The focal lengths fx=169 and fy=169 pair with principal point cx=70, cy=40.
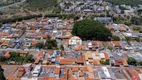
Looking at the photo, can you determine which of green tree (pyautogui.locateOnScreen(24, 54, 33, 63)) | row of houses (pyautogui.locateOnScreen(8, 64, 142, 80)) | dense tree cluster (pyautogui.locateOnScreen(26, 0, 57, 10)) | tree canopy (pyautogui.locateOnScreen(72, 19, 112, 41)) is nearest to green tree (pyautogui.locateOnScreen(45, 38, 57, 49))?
green tree (pyautogui.locateOnScreen(24, 54, 33, 63))

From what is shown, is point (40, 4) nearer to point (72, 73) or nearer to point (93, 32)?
point (93, 32)

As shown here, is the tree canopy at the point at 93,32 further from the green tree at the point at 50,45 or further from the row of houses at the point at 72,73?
the row of houses at the point at 72,73

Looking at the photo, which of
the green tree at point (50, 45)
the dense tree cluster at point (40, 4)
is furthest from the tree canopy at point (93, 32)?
the dense tree cluster at point (40, 4)

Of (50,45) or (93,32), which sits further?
(93,32)

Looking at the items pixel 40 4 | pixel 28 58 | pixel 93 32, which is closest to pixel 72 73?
pixel 28 58

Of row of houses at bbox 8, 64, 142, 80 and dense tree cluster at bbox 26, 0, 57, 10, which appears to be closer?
row of houses at bbox 8, 64, 142, 80

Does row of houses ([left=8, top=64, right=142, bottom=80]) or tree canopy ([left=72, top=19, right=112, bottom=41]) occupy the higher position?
tree canopy ([left=72, top=19, right=112, bottom=41])

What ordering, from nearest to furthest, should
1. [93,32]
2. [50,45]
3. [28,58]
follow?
[28,58], [50,45], [93,32]

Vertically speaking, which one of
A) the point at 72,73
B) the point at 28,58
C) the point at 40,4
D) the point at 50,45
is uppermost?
the point at 40,4

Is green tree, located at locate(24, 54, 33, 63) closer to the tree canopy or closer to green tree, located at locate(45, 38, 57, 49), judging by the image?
green tree, located at locate(45, 38, 57, 49)

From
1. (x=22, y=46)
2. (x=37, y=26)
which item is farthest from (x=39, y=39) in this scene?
(x=37, y=26)

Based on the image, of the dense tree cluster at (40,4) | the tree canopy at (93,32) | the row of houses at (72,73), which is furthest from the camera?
the dense tree cluster at (40,4)
